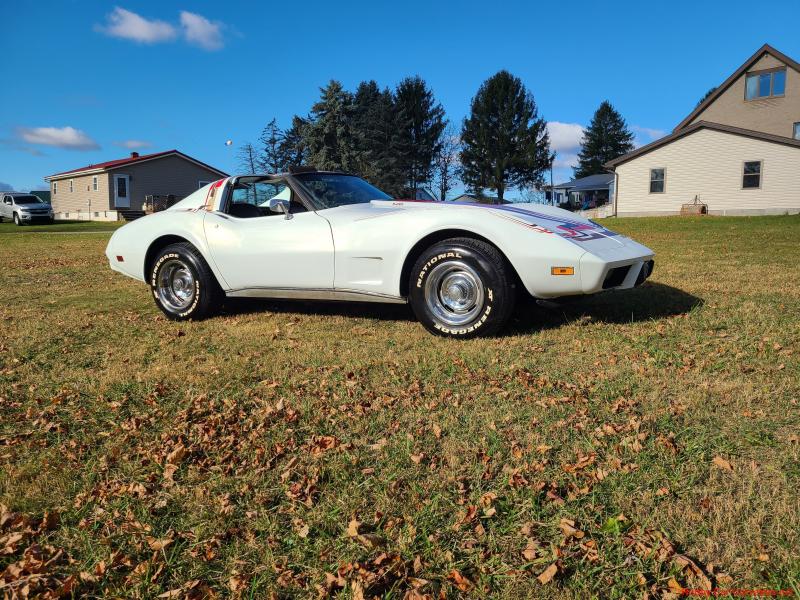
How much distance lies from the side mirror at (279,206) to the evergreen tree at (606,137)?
79.0 m

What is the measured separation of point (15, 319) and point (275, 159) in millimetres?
51702

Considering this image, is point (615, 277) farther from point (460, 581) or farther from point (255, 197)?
point (255, 197)

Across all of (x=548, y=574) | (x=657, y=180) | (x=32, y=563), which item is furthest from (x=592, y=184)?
(x=32, y=563)

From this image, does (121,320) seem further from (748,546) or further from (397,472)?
(748,546)

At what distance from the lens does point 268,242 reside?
543 cm

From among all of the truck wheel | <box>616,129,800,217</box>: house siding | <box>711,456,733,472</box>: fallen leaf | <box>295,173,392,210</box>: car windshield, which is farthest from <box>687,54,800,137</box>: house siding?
<box>711,456,733,472</box>: fallen leaf

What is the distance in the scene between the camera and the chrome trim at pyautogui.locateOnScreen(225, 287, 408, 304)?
507cm

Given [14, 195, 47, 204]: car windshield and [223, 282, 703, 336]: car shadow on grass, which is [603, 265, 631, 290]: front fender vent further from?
[14, 195, 47, 204]: car windshield

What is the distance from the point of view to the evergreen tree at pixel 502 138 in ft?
186

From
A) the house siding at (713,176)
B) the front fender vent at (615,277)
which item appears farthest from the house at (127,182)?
the front fender vent at (615,277)

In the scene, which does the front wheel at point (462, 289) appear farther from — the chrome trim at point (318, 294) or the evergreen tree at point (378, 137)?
the evergreen tree at point (378, 137)

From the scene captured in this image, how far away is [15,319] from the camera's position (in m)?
6.07

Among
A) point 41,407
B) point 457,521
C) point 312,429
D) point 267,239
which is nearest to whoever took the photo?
point 457,521

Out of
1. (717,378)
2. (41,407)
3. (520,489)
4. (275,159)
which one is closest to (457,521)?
(520,489)
